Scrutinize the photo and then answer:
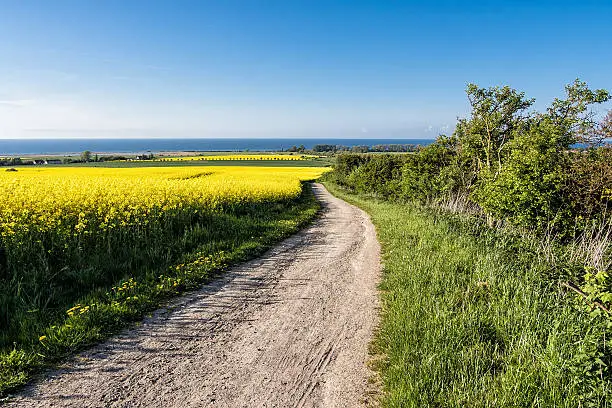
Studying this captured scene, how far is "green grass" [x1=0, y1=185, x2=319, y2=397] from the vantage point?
442 cm

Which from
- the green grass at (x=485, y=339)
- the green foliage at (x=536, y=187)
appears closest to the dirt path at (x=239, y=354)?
the green grass at (x=485, y=339)

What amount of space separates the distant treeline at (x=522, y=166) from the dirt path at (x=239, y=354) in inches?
334

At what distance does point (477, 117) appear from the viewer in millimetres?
20703

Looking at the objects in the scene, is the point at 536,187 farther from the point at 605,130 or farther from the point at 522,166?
the point at 605,130

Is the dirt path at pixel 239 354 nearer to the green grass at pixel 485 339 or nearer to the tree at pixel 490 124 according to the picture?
the green grass at pixel 485 339

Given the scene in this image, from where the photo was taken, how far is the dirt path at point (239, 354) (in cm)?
389

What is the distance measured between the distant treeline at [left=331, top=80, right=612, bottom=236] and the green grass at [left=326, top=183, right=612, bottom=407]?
17.4 feet

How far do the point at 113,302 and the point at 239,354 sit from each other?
266 cm

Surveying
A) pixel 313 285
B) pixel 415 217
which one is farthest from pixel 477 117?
pixel 313 285

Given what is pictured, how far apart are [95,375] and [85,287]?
3.32 meters

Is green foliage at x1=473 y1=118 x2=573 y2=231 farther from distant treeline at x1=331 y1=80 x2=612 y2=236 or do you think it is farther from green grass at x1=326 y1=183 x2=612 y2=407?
green grass at x1=326 y1=183 x2=612 y2=407

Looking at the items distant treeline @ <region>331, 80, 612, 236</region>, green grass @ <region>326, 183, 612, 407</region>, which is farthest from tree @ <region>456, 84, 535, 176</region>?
green grass @ <region>326, 183, 612, 407</region>

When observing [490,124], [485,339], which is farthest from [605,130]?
[485,339]

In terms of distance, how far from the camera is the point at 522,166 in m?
12.7
